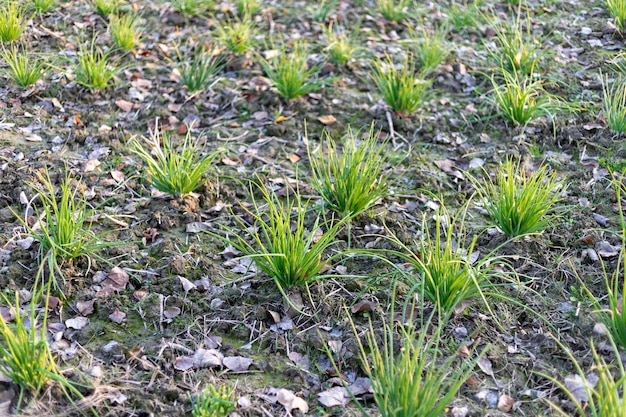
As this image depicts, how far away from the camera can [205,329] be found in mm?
2551

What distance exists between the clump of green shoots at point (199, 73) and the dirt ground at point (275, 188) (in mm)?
65

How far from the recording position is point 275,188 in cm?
343

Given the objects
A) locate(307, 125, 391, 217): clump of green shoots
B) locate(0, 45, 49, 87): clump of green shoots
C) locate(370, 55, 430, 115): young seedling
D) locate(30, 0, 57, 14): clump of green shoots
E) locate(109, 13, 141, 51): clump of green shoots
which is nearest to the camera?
locate(307, 125, 391, 217): clump of green shoots

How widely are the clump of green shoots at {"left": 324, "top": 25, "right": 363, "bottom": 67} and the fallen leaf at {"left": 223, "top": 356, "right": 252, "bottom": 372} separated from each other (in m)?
2.58

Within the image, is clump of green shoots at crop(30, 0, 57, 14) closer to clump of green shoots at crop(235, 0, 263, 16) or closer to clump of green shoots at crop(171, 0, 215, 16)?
clump of green shoots at crop(171, 0, 215, 16)

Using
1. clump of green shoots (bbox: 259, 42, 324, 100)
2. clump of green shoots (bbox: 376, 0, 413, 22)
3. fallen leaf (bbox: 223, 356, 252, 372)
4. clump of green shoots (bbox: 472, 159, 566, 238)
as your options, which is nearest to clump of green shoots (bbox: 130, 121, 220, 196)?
clump of green shoots (bbox: 259, 42, 324, 100)

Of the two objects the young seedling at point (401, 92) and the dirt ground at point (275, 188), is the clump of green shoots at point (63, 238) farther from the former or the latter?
the young seedling at point (401, 92)

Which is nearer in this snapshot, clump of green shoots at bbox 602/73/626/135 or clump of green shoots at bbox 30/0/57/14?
clump of green shoots at bbox 602/73/626/135

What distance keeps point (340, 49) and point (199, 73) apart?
102 centimetres

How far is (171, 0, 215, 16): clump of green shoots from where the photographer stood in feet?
16.7

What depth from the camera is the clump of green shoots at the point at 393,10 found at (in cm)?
513

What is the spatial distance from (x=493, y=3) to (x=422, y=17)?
2.19ft

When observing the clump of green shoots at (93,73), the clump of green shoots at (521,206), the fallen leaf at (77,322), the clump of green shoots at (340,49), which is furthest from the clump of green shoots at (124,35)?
the clump of green shoots at (521,206)

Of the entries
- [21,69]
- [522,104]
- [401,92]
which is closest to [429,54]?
[401,92]
